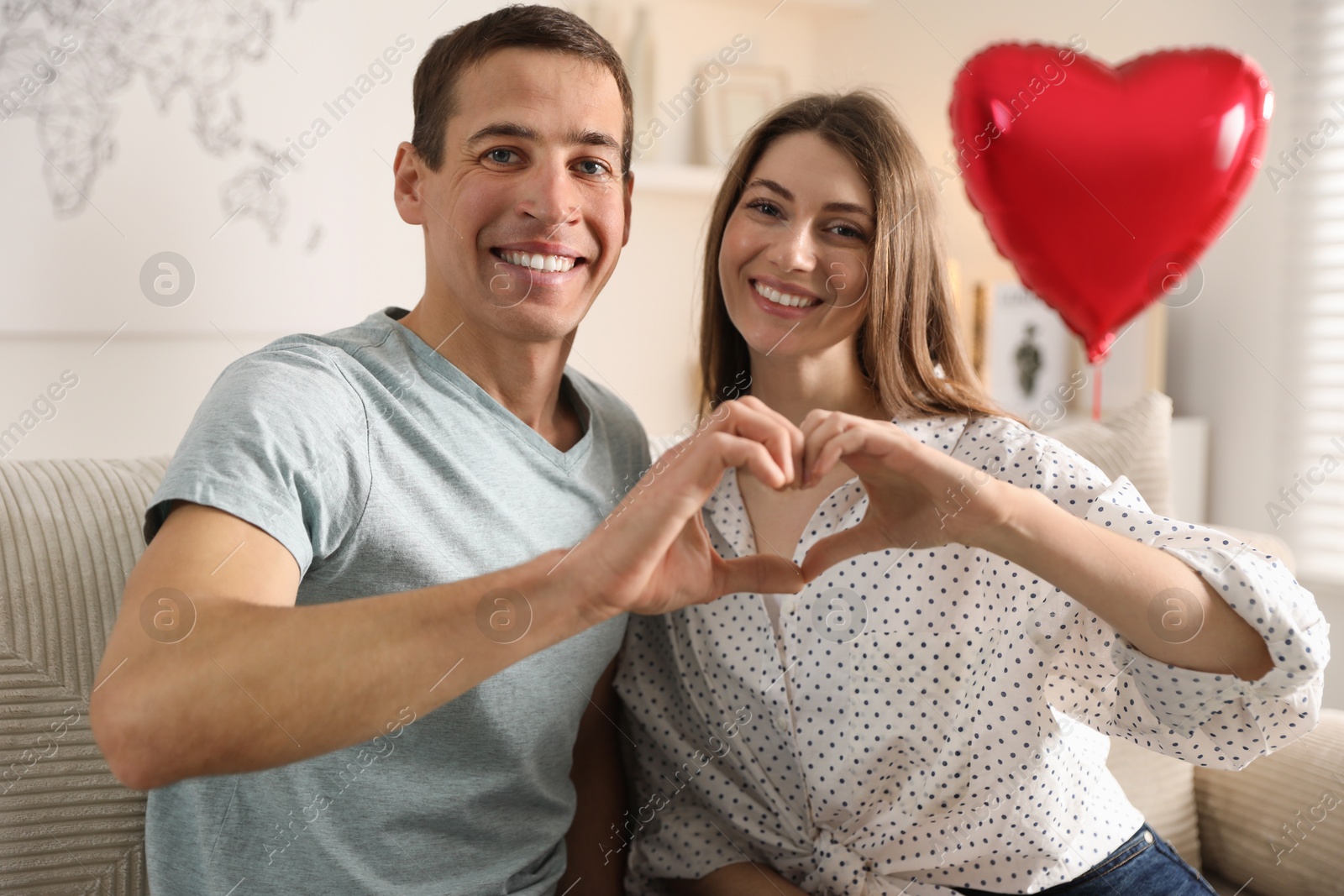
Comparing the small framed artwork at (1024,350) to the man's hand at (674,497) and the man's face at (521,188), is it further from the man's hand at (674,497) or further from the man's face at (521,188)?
the man's hand at (674,497)

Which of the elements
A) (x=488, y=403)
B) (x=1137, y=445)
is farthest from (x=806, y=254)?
(x=1137, y=445)

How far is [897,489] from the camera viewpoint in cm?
90

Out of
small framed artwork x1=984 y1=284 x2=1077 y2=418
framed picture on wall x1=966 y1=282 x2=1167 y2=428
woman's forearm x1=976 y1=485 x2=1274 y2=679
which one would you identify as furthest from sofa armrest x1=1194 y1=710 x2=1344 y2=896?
small framed artwork x1=984 y1=284 x2=1077 y2=418

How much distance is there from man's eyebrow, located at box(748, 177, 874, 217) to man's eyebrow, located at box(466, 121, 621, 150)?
9.3 inches

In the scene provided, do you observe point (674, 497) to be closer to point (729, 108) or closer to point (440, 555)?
point (440, 555)

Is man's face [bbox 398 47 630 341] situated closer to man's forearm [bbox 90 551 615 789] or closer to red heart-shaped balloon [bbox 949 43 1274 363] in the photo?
man's forearm [bbox 90 551 615 789]

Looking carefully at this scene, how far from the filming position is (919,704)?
115 centimetres

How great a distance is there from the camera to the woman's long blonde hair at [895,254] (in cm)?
128

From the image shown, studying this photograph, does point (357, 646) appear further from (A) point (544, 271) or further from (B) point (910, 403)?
(B) point (910, 403)

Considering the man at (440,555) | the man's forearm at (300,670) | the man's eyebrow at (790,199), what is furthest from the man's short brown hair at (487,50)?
the man's forearm at (300,670)

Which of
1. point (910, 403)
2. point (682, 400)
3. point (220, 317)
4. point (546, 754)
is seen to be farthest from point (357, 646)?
point (682, 400)

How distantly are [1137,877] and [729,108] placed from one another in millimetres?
2029

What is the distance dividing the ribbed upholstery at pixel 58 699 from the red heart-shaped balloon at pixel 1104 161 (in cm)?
155

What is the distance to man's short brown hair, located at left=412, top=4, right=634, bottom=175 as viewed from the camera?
1184 mm
